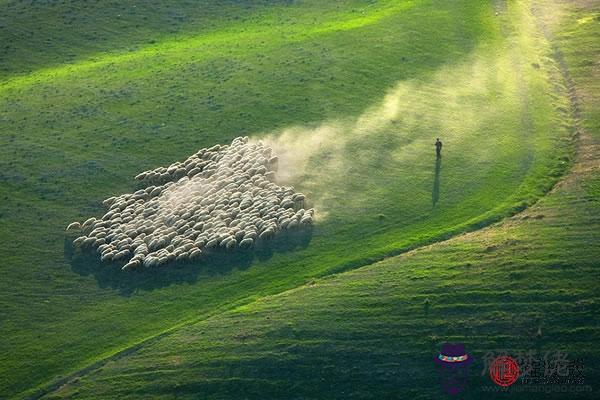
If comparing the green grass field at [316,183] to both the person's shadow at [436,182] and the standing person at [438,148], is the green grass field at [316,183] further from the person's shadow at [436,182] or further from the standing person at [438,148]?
the standing person at [438,148]

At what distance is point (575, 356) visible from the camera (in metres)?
39.2

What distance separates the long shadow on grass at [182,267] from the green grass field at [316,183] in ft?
0.58

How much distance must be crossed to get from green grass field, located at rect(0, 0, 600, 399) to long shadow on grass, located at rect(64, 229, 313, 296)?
0.18 metres

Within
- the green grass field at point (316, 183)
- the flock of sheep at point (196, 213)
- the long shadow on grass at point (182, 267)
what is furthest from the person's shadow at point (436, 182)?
the long shadow on grass at point (182, 267)

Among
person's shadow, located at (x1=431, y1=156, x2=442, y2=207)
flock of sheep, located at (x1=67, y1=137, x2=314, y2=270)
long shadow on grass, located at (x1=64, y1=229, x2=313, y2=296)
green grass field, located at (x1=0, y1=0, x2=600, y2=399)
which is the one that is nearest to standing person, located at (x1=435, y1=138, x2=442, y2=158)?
person's shadow, located at (x1=431, y1=156, x2=442, y2=207)

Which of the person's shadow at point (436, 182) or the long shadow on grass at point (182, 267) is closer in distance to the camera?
the long shadow on grass at point (182, 267)

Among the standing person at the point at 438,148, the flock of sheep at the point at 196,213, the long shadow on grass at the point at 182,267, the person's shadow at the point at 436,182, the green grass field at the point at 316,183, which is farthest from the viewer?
the standing person at the point at 438,148

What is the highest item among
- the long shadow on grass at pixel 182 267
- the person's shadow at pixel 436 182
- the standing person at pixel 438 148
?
the standing person at pixel 438 148

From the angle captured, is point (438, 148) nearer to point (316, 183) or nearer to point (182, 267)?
point (316, 183)

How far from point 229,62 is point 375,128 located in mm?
18076

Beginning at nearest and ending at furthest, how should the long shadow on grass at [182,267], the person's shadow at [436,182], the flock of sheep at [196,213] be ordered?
the long shadow on grass at [182,267]
the flock of sheep at [196,213]
the person's shadow at [436,182]

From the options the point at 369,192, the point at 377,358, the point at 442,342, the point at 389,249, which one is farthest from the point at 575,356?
the point at 369,192

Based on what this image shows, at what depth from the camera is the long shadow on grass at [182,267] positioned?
4709 centimetres

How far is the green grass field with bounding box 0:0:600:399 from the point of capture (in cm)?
4125
